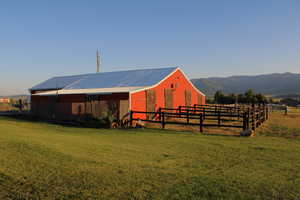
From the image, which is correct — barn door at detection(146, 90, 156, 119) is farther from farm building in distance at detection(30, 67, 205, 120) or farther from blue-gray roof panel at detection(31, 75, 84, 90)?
blue-gray roof panel at detection(31, 75, 84, 90)

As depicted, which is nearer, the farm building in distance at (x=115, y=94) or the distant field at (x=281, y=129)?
the distant field at (x=281, y=129)

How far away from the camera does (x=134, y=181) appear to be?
5273 millimetres

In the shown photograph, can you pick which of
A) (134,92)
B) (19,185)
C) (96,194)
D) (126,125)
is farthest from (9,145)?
(134,92)

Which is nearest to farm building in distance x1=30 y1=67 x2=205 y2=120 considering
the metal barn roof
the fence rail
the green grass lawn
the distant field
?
the metal barn roof

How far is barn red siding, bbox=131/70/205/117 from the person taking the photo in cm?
2153

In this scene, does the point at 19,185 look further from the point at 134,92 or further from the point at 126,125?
the point at 134,92

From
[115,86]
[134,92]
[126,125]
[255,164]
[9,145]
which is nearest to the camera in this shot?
[255,164]

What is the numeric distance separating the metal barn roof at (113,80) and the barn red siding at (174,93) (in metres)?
0.78

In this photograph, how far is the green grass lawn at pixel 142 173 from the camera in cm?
466

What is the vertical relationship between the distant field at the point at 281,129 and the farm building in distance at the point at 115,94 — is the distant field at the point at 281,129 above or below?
below

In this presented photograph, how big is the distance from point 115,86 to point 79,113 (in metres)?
7.37

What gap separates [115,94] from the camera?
21734 mm

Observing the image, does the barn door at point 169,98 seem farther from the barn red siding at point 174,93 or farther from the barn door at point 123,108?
the barn door at point 123,108

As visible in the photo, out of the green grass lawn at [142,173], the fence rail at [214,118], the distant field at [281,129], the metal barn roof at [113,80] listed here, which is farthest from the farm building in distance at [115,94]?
the green grass lawn at [142,173]
